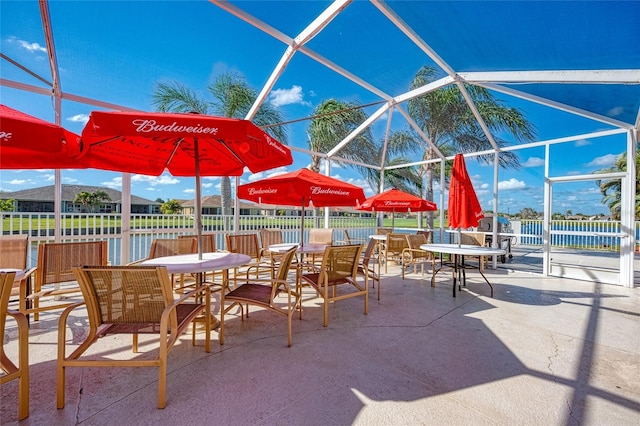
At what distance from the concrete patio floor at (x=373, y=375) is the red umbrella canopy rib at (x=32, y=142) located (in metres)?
1.91

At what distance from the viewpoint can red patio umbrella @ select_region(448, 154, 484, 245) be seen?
5562mm

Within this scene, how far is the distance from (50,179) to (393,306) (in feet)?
19.2

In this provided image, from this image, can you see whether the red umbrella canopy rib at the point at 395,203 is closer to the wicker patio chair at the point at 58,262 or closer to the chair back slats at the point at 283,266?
the chair back slats at the point at 283,266

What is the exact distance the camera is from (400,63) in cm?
569

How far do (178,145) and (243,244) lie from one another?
2382 mm

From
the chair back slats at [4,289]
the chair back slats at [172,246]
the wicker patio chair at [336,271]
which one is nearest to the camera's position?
the chair back slats at [4,289]

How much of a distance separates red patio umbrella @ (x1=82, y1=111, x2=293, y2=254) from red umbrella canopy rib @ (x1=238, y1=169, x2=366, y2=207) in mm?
390

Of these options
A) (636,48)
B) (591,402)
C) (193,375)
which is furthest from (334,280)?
(636,48)

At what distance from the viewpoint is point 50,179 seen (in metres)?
4.57

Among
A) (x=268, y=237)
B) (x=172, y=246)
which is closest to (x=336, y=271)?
(x=172, y=246)

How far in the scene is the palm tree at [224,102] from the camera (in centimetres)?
1048

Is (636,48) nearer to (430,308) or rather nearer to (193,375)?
(430,308)

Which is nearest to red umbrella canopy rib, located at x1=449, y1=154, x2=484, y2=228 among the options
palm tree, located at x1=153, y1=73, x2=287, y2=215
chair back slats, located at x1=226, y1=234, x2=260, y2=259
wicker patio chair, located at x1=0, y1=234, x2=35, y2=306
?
chair back slats, located at x1=226, y1=234, x2=260, y2=259

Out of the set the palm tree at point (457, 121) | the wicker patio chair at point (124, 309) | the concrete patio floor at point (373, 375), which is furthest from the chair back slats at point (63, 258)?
the palm tree at point (457, 121)
